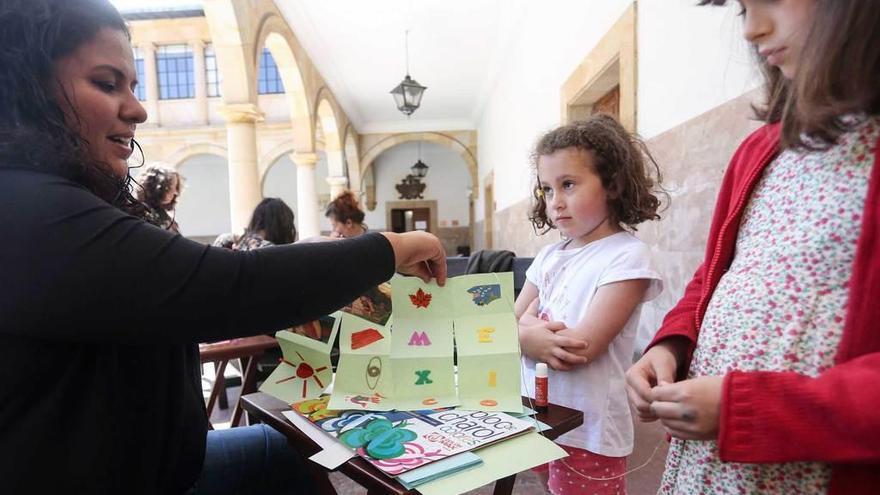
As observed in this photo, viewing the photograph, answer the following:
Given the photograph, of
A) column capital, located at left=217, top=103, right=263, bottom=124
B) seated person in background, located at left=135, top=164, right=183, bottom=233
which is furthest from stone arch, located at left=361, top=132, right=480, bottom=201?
seated person in background, located at left=135, top=164, right=183, bottom=233

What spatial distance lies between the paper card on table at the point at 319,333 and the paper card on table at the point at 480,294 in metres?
0.25

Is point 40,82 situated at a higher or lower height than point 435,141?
lower

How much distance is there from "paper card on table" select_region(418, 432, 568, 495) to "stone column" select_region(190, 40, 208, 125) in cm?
1338

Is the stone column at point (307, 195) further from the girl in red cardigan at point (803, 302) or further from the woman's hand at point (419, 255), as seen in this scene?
the girl in red cardigan at point (803, 302)

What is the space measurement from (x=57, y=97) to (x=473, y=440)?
0.83m

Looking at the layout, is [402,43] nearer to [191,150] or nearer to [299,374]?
[299,374]

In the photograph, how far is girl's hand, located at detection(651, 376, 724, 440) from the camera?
1.78ft

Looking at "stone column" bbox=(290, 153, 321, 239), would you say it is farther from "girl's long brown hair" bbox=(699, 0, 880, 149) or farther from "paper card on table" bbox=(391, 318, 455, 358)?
"girl's long brown hair" bbox=(699, 0, 880, 149)

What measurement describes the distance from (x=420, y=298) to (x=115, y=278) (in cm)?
50

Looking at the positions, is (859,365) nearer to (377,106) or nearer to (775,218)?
(775,218)

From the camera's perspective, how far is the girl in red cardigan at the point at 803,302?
0.50 metres

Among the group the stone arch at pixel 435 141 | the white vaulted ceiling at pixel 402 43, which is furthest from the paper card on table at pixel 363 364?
the stone arch at pixel 435 141

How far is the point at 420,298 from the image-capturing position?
0.92 m

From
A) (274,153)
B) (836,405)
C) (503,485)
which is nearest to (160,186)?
(503,485)
